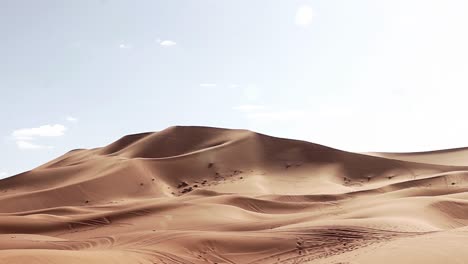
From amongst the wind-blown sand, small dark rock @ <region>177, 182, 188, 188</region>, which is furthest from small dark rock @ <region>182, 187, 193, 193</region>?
small dark rock @ <region>177, 182, 188, 188</region>

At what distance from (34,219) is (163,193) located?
471 inches

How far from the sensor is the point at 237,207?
19000 mm

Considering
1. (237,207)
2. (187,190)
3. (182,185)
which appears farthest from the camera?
(182,185)

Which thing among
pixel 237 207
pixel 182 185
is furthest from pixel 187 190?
pixel 237 207

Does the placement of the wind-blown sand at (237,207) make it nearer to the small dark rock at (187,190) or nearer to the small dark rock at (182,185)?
the small dark rock at (182,185)

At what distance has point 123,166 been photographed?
109 ft

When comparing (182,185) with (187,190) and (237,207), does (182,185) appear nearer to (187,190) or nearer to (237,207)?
(187,190)

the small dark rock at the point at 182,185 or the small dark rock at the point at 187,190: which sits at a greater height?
the small dark rock at the point at 182,185

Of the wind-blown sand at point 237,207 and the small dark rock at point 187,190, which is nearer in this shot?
the wind-blown sand at point 237,207

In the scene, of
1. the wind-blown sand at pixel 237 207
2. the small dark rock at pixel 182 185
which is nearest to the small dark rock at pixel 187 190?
the wind-blown sand at pixel 237 207

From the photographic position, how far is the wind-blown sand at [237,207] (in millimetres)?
10398

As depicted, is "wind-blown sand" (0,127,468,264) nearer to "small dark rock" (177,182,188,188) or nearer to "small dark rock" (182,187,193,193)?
"small dark rock" (177,182,188,188)

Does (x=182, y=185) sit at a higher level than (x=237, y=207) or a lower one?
higher

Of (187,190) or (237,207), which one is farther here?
(187,190)
